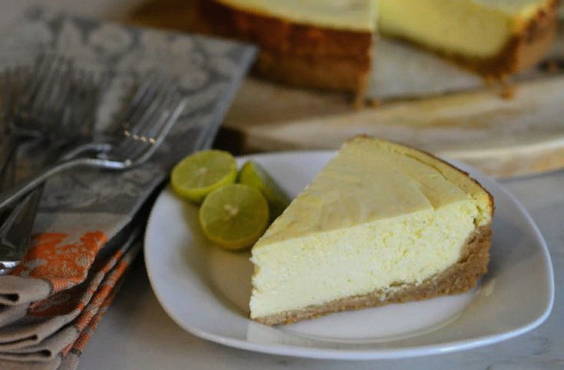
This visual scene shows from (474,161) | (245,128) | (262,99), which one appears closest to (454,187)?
(474,161)

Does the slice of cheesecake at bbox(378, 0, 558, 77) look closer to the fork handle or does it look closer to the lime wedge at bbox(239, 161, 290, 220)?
the lime wedge at bbox(239, 161, 290, 220)

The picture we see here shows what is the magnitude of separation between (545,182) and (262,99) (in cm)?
104

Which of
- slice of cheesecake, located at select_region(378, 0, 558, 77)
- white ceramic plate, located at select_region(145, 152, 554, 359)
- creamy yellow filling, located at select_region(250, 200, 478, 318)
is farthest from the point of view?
slice of cheesecake, located at select_region(378, 0, 558, 77)

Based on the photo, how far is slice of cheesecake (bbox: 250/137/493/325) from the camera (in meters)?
1.47

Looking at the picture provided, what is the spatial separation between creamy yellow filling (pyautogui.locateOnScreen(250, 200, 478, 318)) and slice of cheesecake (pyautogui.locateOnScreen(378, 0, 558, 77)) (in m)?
1.33

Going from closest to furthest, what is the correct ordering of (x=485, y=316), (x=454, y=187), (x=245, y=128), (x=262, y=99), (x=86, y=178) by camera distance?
(x=485, y=316)
(x=454, y=187)
(x=86, y=178)
(x=245, y=128)
(x=262, y=99)

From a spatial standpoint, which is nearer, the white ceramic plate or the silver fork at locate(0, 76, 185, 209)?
the white ceramic plate

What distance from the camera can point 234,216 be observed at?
1.68m

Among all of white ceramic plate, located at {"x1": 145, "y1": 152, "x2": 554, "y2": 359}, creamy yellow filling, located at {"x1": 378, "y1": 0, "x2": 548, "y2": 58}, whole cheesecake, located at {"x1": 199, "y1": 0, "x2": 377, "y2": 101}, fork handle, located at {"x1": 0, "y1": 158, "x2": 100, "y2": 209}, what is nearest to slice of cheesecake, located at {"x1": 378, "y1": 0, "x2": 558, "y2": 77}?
creamy yellow filling, located at {"x1": 378, "y1": 0, "x2": 548, "y2": 58}

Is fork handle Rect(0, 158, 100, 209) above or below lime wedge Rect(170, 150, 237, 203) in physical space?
below

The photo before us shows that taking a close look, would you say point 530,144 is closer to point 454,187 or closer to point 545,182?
point 545,182

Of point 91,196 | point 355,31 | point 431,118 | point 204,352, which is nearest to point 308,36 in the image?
point 355,31

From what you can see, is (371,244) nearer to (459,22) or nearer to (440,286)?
(440,286)

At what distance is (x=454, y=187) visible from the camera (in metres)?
1.55
